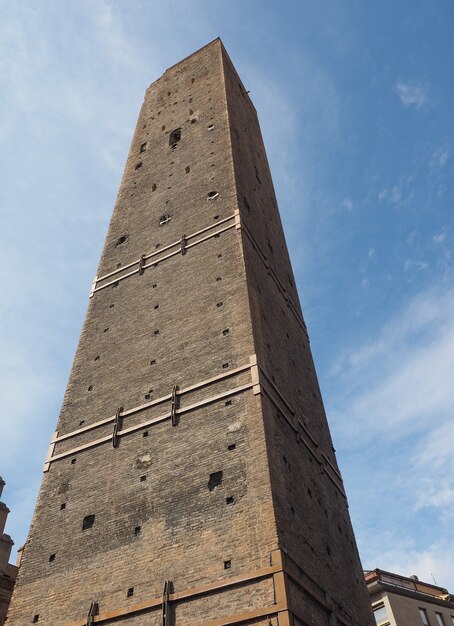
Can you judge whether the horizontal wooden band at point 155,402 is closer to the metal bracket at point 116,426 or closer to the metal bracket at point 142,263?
the metal bracket at point 116,426

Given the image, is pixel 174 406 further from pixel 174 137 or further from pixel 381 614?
pixel 381 614

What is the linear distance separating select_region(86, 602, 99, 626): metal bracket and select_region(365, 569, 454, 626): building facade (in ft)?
A: 62.8

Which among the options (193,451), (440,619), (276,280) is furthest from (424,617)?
(193,451)

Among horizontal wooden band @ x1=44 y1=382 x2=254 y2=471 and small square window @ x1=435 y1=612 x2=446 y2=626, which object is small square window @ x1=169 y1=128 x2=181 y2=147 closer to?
horizontal wooden band @ x1=44 y1=382 x2=254 y2=471

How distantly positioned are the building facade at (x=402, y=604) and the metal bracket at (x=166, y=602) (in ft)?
63.2

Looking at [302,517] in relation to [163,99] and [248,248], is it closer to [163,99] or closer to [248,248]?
[248,248]

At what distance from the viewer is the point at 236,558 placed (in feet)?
36.8

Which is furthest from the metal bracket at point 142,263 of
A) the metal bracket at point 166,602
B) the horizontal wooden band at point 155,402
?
the metal bracket at point 166,602

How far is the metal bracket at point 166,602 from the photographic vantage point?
435 inches

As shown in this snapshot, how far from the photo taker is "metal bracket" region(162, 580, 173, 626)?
1104 cm

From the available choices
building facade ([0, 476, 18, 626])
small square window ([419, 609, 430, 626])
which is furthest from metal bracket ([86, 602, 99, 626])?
small square window ([419, 609, 430, 626])

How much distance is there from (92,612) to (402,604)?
21316 millimetres

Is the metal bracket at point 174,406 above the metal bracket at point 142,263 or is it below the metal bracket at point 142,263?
below

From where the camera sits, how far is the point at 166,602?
11250mm
